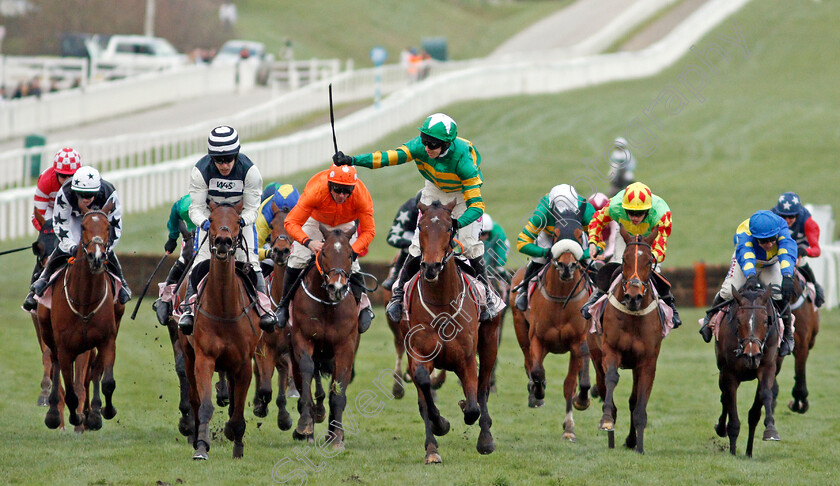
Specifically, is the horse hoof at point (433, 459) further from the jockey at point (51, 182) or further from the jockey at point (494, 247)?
the jockey at point (494, 247)

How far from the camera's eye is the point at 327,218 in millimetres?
11156

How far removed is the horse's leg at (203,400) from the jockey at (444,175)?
5.39 feet

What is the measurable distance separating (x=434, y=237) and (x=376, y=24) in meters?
58.5

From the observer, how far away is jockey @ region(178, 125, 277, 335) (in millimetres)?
10102

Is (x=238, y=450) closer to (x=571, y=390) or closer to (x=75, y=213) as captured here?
(x=75, y=213)

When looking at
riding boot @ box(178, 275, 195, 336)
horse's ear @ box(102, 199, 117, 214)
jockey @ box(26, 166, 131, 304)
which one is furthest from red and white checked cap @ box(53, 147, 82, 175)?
riding boot @ box(178, 275, 195, 336)

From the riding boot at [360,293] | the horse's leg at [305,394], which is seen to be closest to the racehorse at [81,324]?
the horse's leg at [305,394]

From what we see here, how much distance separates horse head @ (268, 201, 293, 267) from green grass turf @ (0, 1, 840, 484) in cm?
168

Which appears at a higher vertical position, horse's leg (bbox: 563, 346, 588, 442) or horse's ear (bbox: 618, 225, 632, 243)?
horse's ear (bbox: 618, 225, 632, 243)

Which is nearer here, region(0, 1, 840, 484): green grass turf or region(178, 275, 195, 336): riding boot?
region(0, 1, 840, 484): green grass turf

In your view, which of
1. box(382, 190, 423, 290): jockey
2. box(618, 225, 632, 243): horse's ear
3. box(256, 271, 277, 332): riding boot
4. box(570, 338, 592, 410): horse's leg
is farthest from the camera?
box(382, 190, 423, 290): jockey

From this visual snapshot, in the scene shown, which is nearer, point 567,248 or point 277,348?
point 277,348

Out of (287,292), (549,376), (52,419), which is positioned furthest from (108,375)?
(549,376)

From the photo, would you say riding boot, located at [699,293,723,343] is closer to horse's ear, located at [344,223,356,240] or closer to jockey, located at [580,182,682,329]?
jockey, located at [580,182,682,329]
